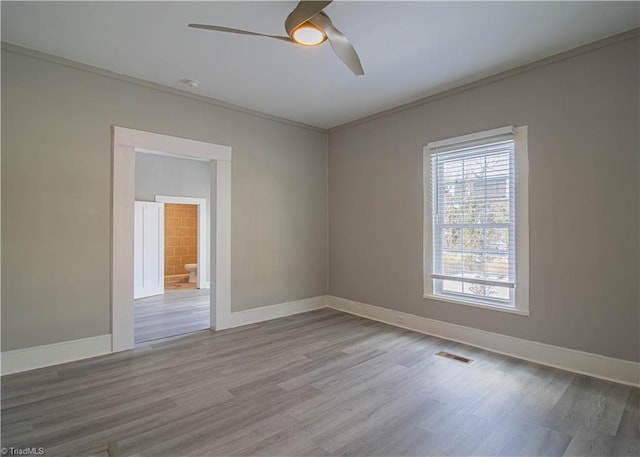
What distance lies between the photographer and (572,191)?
3061mm

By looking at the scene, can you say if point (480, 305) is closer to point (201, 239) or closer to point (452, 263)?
point (452, 263)

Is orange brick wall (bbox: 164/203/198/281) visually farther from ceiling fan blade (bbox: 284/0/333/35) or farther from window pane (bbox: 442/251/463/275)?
ceiling fan blade (bbox: 284/0/333/35)

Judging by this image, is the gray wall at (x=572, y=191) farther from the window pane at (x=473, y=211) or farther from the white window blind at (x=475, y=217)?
the window pane at (x=473, y=211)

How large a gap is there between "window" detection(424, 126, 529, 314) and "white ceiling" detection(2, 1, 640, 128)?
81cm

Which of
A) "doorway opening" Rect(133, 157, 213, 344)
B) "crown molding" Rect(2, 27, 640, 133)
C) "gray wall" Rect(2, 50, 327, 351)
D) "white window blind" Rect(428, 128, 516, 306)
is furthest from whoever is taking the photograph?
"doorway opening" Rect(133, 157, 213, 344)

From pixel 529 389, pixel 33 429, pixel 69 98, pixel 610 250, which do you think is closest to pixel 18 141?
pixel 69 98

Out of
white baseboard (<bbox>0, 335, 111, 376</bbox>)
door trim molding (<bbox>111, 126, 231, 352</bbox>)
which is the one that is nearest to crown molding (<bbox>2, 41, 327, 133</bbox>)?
door trim molding (<bbox>111, 126, 231, 352</bbox>)

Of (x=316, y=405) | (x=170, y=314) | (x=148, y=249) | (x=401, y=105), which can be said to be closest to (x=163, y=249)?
(x=148, y=249)

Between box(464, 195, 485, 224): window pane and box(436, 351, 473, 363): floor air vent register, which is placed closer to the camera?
box(436, 351, 473, 363): floor air vent register

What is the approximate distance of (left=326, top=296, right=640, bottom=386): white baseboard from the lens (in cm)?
282

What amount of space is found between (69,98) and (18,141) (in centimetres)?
62

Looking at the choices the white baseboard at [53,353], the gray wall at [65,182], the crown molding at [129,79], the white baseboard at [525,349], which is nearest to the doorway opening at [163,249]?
the white baseboard at [53,353]

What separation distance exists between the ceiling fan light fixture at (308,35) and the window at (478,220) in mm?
2208

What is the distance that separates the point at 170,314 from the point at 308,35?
177 inches
